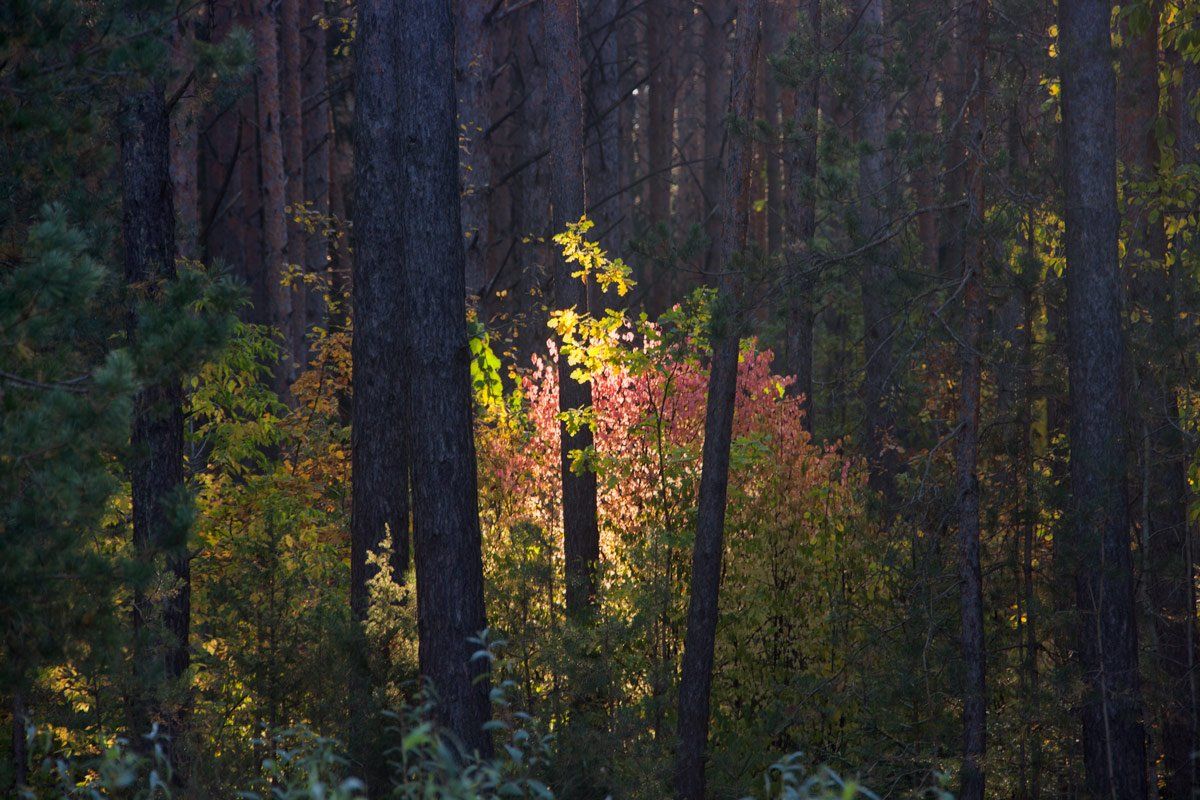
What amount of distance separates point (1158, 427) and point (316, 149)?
16.2 meters

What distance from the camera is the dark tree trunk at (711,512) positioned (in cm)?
993

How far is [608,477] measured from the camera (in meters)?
11.3

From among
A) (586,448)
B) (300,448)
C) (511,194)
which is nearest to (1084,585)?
(586,448)

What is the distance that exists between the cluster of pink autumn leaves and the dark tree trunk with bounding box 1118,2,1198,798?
254cm

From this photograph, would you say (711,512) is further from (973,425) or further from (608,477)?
(973,425)

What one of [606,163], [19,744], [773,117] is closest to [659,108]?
[606,163]

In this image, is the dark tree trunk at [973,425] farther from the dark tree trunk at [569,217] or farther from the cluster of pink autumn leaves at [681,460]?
the dark tree trunk at [569,217]

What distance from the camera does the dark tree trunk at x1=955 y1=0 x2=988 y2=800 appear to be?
9.29m

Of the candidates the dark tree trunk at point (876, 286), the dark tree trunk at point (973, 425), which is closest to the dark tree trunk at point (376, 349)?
the dark tree trunk at point (876, 286)

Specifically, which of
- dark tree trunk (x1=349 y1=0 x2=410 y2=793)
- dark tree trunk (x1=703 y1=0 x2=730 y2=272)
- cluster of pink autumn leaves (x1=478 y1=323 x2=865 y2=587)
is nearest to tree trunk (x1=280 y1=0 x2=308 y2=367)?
dark tree trunk (x1=703 y1=0 x2=730 y2=272)

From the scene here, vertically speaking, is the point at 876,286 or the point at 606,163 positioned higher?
the point at 606,163

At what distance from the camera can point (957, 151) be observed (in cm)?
1811

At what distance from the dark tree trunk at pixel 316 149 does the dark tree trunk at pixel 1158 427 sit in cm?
1373

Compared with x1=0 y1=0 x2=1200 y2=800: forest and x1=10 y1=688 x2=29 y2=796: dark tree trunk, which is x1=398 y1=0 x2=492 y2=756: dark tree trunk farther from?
x1=10 y1=688 x2=29 y2=796: dark tree trunk
